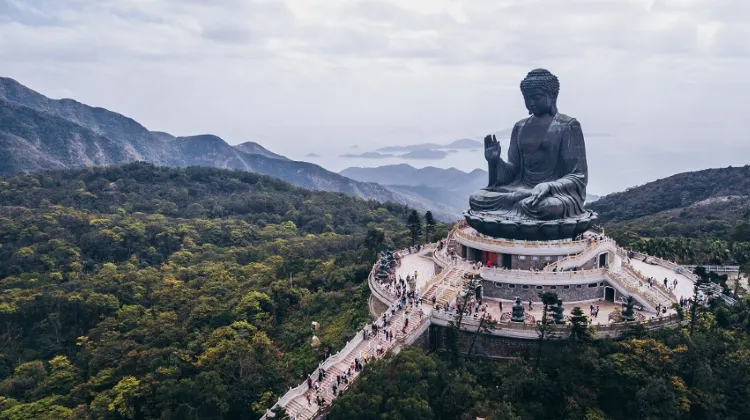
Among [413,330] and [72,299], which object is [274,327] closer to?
[413,330]

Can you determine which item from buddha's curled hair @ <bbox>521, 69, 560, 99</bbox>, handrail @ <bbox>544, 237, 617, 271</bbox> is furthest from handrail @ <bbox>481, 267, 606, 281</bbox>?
buddha's curled hair @ <bbox>521, 69, 560, 99</bbox>

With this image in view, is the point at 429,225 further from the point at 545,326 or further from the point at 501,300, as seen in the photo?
the point at 545,326

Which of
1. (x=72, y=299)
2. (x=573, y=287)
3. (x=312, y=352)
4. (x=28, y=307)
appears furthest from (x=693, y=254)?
(x=28, y=307)

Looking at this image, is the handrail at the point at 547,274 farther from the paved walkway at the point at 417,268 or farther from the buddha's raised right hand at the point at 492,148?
the buddha's raised right hand at the point at 492,148

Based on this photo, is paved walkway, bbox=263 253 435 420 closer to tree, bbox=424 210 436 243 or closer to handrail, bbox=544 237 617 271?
handrail, bbox=544 237 617 271

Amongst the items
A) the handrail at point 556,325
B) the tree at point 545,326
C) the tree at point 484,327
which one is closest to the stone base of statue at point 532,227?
the handrail at point 556,325

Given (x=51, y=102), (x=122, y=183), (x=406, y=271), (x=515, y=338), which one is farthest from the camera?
(x=51, y=102)
